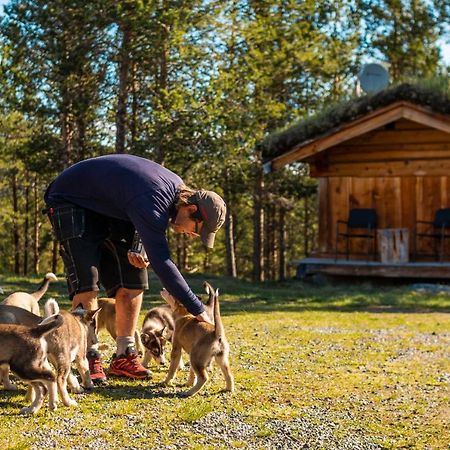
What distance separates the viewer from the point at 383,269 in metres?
20.5

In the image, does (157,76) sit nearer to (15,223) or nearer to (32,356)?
(32,356)

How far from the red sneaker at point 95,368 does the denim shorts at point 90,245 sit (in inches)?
21.5

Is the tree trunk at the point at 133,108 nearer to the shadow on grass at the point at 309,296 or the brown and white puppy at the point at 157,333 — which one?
the shadow on grass at the point at 309,296

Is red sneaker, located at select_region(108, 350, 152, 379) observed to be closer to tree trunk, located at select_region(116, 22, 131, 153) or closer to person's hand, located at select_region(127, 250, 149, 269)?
person's hand, located at select_region(127, 250, 149, 269)

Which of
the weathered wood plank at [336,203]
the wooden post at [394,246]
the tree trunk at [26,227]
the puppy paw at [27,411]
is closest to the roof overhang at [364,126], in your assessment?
the weathered wood plank at [336,203]

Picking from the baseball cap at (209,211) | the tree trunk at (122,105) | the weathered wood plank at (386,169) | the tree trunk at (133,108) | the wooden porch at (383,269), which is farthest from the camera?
the tree trunk at (133,108)

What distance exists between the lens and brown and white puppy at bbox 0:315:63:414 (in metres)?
6.01

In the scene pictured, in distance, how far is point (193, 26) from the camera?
23766mm

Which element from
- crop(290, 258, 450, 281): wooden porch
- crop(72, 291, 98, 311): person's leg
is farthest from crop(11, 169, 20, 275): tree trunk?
crop(72, 291, 98, 311): person's leg

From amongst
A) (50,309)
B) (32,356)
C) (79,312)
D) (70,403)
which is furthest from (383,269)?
(32,356)

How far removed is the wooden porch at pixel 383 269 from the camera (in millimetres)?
20250

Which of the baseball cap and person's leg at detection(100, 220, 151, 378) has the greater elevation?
the baseball cap

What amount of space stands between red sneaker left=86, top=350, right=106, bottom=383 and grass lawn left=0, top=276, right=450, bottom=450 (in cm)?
14

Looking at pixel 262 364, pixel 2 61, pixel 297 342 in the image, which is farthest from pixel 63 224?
pixel 2 61
